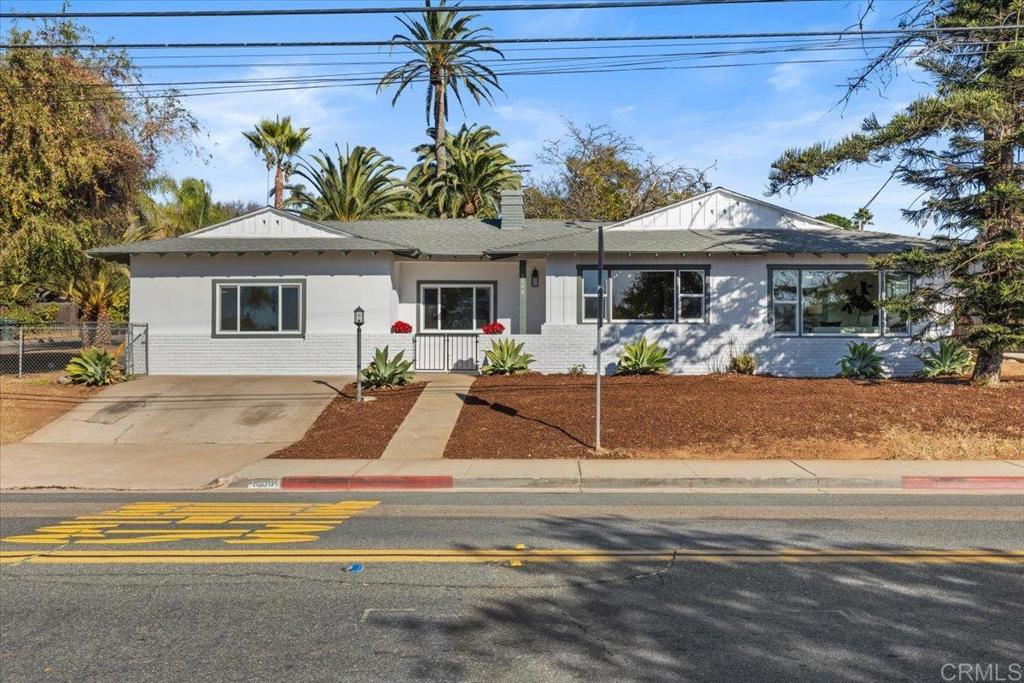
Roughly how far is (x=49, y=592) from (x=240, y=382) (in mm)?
14329

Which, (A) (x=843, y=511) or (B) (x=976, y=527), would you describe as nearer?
(B) (x=976, y=527)

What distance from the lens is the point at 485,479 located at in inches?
438

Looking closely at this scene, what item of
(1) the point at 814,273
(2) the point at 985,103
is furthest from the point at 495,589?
(1) the point at 814,273

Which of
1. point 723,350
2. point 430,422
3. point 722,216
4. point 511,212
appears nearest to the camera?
point 430,422

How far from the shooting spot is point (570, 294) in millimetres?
21031

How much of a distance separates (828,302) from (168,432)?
54.4 ft

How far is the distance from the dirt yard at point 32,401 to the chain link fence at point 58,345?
4.13 feet

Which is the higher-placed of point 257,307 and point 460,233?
point 460,233

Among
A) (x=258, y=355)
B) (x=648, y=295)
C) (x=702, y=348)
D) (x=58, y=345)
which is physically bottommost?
(x=258, y=355)

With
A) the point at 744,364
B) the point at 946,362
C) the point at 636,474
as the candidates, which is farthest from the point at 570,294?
the point at 636,474

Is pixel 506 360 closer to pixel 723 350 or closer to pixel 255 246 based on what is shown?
pixel 723 350

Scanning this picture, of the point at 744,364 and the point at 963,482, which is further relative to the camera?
the point at 744,364

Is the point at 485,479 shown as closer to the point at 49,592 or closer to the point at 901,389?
the point at 49,592

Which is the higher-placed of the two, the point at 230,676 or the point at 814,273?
the point at 814,273
